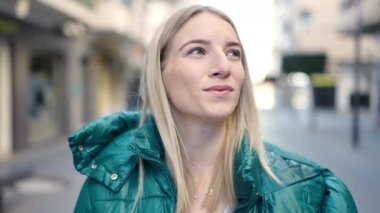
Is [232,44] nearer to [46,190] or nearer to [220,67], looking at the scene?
[220,67]

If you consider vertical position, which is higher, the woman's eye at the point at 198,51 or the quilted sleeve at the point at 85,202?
the woman's eye at the point at 198,51

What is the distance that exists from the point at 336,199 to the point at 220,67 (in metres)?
0.52

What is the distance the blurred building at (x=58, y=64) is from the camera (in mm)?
13492

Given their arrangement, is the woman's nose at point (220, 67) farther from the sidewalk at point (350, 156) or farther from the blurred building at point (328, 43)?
the blurred building at point (328, 43)

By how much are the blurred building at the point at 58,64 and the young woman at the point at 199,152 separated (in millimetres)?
9873

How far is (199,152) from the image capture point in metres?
1.79

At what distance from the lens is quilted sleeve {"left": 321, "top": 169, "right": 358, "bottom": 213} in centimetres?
161

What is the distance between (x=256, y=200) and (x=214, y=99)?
0.33m

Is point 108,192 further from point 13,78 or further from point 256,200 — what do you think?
point 13,78

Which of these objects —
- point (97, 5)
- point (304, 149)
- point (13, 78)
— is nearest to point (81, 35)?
point (97, 5)

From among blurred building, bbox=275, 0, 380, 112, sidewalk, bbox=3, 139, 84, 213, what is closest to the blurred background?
sidewalk, bbox=3, 139, 84, 213

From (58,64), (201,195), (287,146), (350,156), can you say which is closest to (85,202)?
(201,195)

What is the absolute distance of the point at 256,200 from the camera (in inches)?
63.1

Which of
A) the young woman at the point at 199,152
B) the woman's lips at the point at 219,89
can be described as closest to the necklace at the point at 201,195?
the young woman at the point at 199,152
